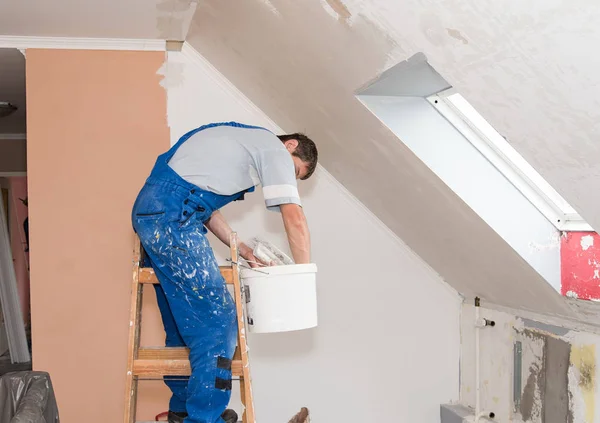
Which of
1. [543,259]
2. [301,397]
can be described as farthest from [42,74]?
[543,259]

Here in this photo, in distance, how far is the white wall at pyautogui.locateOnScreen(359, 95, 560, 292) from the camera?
106 inches

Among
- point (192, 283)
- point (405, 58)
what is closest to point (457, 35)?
point (405, 58)

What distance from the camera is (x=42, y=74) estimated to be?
138 inches

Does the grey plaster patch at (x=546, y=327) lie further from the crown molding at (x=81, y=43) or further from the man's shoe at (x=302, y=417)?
the crown molding at (x=81, y=43)

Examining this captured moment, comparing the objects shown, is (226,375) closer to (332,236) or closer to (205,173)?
(205,173)

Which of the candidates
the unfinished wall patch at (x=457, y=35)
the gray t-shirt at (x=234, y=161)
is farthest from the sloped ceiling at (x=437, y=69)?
the gray t-shirt at (x=234, y=161)

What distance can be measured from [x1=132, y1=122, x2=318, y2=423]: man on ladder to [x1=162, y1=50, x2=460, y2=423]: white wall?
1430 millimetres

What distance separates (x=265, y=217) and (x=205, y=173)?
1.51 m

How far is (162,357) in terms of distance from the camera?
2299 millimetres

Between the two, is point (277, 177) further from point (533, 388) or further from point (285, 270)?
point (533, 388)

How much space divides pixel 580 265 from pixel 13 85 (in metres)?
3.81

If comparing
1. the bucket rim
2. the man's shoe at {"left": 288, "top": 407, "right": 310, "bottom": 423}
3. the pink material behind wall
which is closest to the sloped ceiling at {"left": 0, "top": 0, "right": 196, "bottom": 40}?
the bucket rim

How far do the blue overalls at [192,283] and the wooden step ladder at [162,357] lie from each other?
2.2 inches

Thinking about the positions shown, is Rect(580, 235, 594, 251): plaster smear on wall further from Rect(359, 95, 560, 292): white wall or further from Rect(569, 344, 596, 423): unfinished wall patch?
Rect(569, 344, 596, 423): unfinished wall patch
